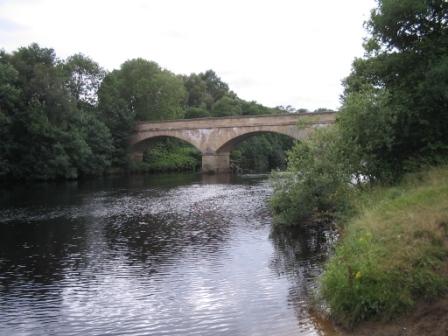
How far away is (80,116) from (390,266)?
3918cm

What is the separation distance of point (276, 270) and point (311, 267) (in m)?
0.83

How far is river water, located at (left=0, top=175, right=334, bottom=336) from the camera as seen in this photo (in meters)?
8.46

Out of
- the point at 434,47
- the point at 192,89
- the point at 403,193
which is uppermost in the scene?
the point at 192,89

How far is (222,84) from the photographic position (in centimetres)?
10181

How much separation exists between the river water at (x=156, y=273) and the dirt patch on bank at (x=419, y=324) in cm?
86

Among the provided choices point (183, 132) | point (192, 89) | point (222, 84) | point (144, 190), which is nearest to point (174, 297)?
point (144, 190)

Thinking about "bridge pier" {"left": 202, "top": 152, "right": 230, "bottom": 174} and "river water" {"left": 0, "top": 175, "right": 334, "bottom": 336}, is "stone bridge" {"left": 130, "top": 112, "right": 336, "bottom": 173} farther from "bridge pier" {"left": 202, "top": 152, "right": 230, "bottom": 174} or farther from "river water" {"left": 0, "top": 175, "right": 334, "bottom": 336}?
"river water" {"left": 0, "top": 175, "right": 334, "bottom": 336}

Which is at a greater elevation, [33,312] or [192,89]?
[192,89]

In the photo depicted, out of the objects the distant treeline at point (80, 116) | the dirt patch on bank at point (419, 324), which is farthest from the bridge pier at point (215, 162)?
the dirt patch on bank at point (419, 324)

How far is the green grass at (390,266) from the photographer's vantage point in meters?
7.02

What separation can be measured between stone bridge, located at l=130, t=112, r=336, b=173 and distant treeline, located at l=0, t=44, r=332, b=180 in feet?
7.36

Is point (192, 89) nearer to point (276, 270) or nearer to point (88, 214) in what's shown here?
point (88, 214)

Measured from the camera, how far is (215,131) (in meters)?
49.0

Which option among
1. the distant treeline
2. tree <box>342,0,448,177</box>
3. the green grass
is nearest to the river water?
the green grass
